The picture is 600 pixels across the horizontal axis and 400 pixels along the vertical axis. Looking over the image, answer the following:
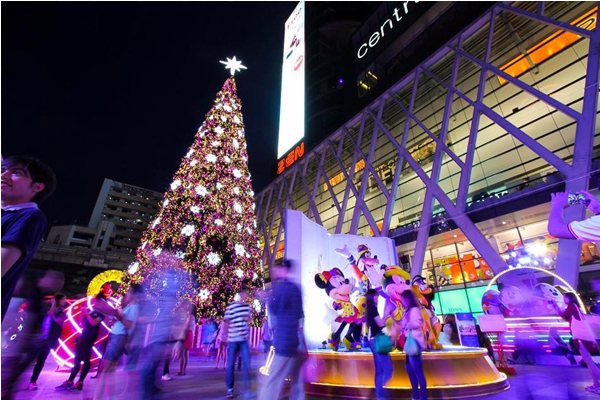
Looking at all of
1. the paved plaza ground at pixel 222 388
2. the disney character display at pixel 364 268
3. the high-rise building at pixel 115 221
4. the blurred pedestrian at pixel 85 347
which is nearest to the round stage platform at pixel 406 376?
the paved plaza ground at pixel 222 388

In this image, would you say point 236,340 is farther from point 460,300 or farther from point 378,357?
point 460,300

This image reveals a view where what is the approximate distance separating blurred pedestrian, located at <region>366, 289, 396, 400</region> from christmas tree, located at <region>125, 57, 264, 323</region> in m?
6.68

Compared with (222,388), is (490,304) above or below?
above

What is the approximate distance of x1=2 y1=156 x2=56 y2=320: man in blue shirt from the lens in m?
1.26

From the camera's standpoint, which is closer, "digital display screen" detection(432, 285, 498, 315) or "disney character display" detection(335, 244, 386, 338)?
"disney character display" detection(335, 244, 386, 338)

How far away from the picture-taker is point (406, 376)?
4.48 meters

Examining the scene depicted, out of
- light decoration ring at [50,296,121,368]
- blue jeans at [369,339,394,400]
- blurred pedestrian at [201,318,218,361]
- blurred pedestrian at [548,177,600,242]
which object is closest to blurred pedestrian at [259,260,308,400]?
blue jeans at [369,339,394,400]

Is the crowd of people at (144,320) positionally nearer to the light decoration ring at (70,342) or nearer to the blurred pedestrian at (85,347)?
the blurred pedestrian at (85,347)

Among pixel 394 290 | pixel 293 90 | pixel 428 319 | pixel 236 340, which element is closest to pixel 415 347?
pixel 394 290

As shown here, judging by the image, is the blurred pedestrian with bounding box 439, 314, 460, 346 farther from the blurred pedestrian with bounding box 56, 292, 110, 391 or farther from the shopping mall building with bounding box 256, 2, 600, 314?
the blurred pedestrian with bounding box 56, 292, 110, 391

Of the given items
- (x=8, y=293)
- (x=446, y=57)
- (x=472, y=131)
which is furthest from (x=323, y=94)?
(x=8, y=293)

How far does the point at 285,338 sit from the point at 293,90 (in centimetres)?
2685

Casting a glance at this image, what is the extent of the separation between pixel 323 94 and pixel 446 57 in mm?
17952

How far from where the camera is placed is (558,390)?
15.0 ft
